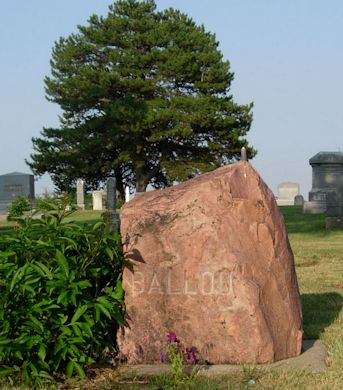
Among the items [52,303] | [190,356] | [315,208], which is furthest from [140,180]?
[52,303]

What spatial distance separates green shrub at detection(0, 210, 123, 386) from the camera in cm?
402

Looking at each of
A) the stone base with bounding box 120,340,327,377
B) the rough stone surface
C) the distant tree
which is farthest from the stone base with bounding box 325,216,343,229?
the distant tree

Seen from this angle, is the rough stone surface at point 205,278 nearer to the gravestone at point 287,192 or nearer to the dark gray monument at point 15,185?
the dark gray monument at point 15,185

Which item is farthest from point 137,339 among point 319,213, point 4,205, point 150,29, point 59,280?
point 150,29

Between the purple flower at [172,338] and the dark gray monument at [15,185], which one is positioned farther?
the dark gray monument at [15,185]

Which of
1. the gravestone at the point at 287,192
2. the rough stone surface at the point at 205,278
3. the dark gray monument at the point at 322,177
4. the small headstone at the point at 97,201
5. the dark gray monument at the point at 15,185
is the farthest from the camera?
the gravestone at the point at 287,192

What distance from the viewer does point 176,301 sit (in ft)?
15.0

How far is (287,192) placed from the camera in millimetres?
35719

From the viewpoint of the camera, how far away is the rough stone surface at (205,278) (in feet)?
14.8

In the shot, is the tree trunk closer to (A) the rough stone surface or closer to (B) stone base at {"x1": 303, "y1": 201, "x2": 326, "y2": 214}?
(B) stone base at {"x1": 303, "y1": 201, "x2": 326, "y2": 214}

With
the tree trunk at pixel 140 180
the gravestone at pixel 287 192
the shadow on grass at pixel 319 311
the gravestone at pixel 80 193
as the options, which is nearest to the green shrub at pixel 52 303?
the shadow on grass at pixel 319 311

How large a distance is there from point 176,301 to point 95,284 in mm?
565

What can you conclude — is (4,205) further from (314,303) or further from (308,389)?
(308,389)

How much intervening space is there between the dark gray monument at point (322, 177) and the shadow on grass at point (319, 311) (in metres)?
15.0
